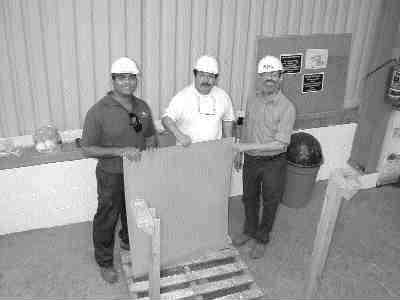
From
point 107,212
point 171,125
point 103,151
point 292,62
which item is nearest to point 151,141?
point 171,125

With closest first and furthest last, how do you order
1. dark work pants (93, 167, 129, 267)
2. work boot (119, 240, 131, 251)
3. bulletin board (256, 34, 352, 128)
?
dark work pants (93, 167, 129, 267)
work boot (119, 240, 131, 251)
bulletin board (256, 34, 352, 128)

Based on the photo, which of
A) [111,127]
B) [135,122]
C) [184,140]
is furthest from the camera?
[184,140]

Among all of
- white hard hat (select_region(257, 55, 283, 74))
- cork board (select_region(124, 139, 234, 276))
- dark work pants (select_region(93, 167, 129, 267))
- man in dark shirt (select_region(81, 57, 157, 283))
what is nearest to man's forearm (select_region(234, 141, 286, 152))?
cork board (select_region(124, 139, 234, 276))

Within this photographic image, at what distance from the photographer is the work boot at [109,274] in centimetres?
432

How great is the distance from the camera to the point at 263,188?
462 centimetres

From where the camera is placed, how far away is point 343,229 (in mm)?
5410

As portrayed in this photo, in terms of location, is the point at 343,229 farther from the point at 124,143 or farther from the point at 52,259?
the point at 52,259

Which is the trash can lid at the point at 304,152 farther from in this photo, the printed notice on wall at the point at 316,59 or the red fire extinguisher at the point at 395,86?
the red fire extinguisher at the point at 395,86

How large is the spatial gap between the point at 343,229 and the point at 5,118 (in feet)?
13.8

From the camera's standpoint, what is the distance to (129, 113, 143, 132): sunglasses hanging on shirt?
383 centimetres

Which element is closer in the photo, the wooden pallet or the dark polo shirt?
the dark polo shirt

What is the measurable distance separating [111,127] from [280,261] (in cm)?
244

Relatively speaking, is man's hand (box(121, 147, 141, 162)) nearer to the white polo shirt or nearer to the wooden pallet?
the white polo shirt

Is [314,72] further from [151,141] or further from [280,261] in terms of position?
[151,141]
